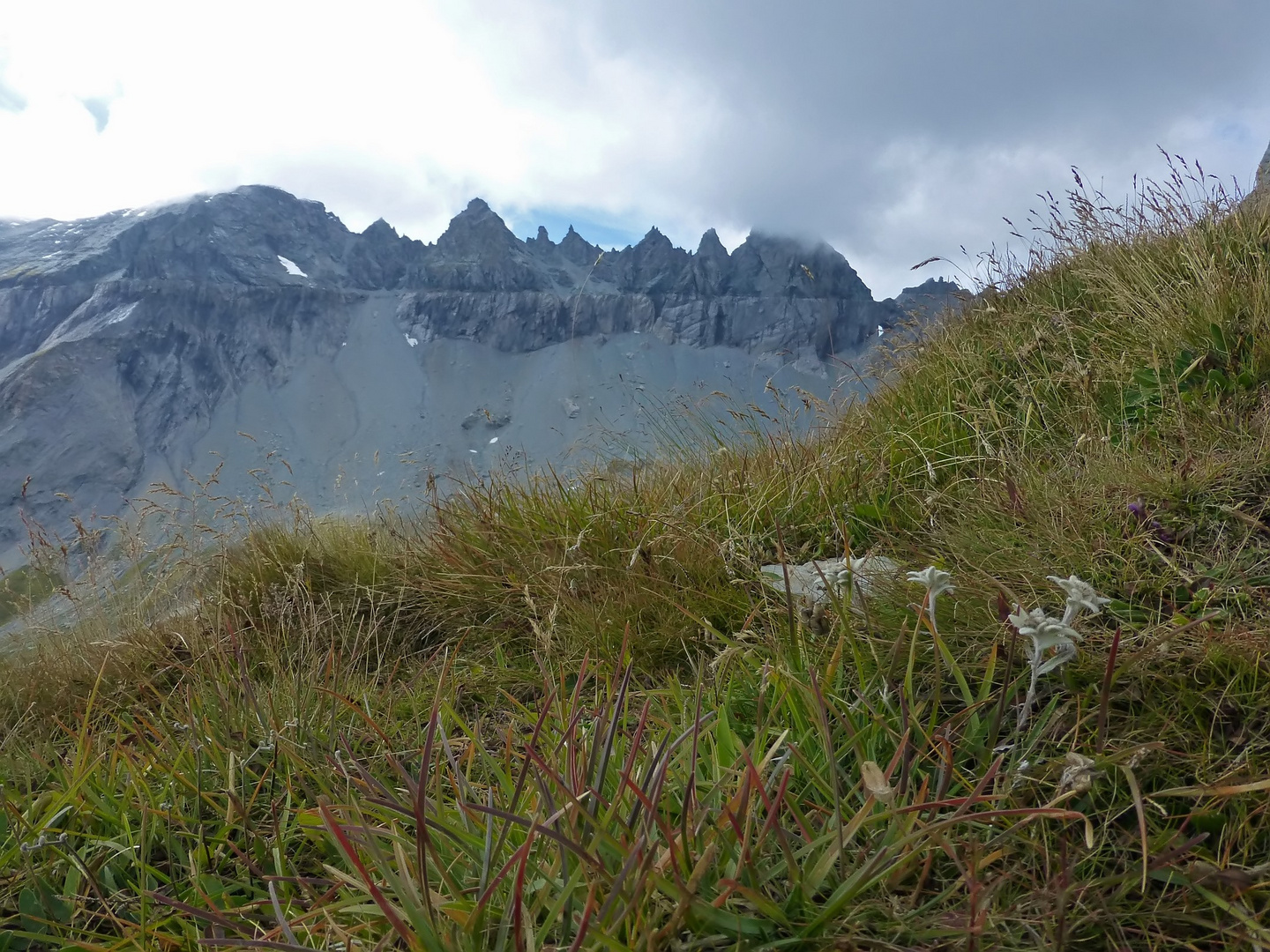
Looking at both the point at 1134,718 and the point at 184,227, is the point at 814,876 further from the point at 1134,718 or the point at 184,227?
the point at 184,227

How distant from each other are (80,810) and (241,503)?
239 cm

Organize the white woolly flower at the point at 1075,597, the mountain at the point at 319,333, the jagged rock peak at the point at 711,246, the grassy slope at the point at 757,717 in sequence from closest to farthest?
the grassy slope at the point at 757,717 < the white woolly flower at the point at 1075,597 < the mountain at the point at 319,333 < the jagged rock peak at the point at 711,246

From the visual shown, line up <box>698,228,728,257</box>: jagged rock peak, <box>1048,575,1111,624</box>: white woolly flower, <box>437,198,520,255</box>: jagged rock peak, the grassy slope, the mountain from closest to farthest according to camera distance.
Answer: the grassy slope → <box>1048,575,1111,624</box>: white woolly flower → the mountain → <box>698,228,728,257</box>: jagged rock peak → <box>437,198,520,255</box>: jagged rock peak

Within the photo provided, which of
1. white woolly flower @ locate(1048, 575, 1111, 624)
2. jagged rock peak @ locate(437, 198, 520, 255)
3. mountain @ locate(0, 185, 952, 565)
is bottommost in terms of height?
white woolly flower @ locate(1048, 575, 1111, 624)

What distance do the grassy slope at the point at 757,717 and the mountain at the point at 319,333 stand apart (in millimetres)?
83422

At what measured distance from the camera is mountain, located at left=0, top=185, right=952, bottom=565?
97.9m

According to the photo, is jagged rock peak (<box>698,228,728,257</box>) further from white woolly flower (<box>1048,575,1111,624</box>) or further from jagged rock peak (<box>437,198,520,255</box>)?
white woolly flower (<box>1048,575,1111,624</box>)

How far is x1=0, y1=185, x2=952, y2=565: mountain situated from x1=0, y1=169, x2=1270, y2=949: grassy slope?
8342 centimetres

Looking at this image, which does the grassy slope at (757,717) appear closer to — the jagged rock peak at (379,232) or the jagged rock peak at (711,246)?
the jagged rock peak at (711,246)

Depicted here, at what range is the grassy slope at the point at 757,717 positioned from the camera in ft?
3.44

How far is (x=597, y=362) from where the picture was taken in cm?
11238

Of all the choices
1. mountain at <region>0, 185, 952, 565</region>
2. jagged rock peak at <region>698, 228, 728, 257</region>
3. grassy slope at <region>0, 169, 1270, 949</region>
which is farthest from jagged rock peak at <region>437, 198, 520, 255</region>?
grassy slope at <region>0, 169, 1270, 949</region>

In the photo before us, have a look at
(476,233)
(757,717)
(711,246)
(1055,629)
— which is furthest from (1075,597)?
(476,233)

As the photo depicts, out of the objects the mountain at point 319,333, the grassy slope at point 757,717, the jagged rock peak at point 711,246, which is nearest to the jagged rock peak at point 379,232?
the mountain at point 319,333
